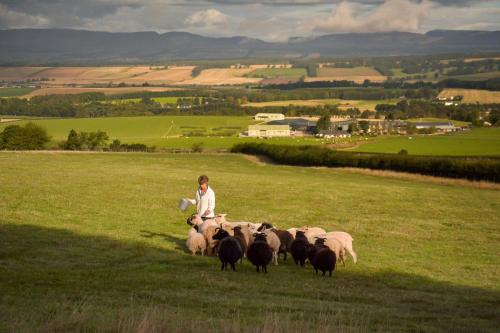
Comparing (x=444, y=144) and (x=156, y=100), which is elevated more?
(x=156, y=100)

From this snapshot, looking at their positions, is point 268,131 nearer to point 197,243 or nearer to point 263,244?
point 197,243

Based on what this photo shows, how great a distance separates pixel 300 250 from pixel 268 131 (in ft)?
282

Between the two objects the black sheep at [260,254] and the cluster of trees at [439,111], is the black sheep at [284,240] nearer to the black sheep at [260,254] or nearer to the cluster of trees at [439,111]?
the black sheep at [260,254]

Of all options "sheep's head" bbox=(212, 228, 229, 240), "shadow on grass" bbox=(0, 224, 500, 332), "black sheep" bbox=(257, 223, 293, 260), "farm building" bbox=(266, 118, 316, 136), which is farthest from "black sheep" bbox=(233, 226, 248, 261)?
"farm building" bbox=(266, 118, 316, 136)

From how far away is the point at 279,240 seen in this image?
19.2 metres

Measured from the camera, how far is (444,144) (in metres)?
79.2

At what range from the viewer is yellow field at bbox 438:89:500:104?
13932 centimetres

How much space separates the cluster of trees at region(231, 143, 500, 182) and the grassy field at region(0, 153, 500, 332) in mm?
15746

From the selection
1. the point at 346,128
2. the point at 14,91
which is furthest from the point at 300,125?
the point at 14,91

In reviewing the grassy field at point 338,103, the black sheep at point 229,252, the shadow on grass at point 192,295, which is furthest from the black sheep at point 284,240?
the grassy field at point 338,103

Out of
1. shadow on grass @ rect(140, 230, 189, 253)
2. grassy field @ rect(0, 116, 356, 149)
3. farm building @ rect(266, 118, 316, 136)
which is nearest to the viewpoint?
shadow on grass @ rect(140, 230, 189, 253)

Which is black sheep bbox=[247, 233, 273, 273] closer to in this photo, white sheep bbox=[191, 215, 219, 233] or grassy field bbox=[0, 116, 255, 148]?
white sheep bbox=[191, 215, 219, 233]

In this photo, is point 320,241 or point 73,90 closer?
point 320,241

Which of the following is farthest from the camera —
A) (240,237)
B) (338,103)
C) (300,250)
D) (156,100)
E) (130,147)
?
(156,100)
